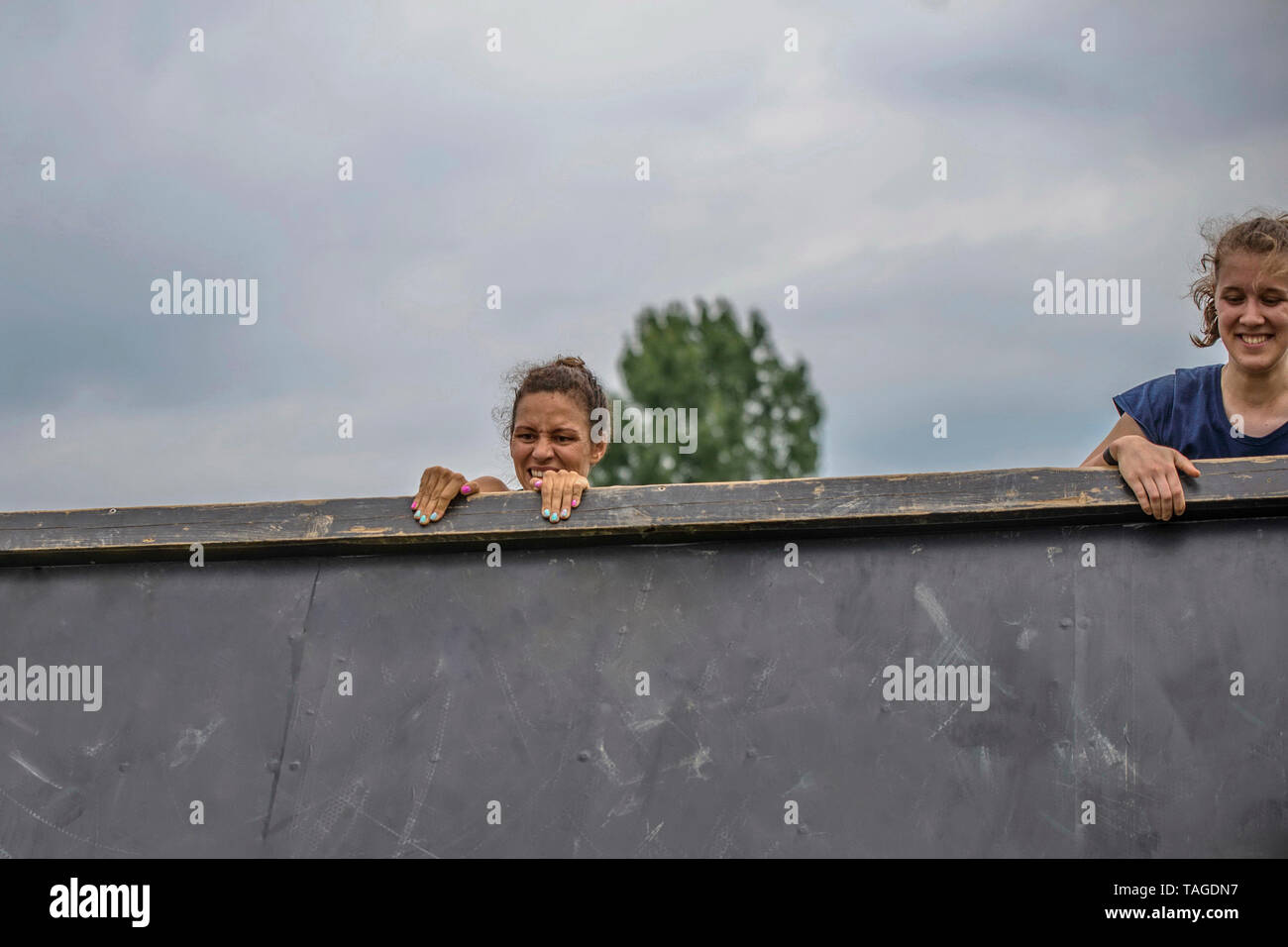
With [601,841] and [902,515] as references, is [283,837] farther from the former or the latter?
[902,515]

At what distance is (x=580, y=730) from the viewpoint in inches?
113

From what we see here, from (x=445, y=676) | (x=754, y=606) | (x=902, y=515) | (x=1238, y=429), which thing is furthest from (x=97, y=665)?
(x=1238, y=429)

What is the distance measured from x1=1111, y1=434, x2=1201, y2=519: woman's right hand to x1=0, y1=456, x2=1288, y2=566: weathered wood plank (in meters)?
0.04

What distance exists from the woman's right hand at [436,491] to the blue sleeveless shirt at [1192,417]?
2.04 m

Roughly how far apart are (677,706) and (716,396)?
3588 cm

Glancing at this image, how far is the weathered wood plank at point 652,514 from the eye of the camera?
2.71 metres

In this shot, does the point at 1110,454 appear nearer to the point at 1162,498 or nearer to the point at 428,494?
the point at 1162,498

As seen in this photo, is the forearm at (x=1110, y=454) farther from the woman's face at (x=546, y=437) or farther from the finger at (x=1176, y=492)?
the woman's face at (x=546, y=437)

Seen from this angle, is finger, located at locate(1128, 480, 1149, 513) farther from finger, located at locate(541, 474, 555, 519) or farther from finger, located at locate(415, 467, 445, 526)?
finger, located at locate(415, 467, 445, 526)

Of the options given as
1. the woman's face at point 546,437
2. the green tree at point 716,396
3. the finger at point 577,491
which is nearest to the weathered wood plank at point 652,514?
the finger at point 577,491

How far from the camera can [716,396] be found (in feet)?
126

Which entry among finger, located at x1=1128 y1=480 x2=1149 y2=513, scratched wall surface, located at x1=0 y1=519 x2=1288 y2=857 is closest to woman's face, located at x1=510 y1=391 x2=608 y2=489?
scratched wall surface, located at x1=0 y1=519 x2=1288 y2=857

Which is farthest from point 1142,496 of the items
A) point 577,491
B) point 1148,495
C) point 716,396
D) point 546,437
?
point 716,396
